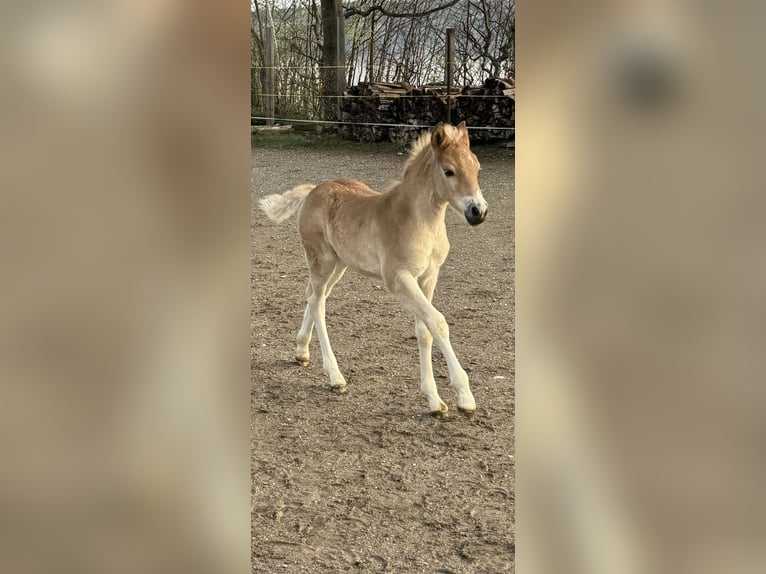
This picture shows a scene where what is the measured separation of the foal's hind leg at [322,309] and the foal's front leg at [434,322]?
1.27ft

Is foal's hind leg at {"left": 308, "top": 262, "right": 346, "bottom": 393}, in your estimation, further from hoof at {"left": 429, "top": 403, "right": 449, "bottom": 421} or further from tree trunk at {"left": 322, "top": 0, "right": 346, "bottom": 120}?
tree trunk at {"left": 322, "top": 0, "right": 346, "bottom": 120}

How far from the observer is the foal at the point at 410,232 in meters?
2.49

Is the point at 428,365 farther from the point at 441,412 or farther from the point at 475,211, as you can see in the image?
the point at 475,211

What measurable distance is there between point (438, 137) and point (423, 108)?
310 centimetres

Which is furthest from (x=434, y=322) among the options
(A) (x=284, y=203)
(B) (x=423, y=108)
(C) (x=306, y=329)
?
(B) (x=423, y=108)

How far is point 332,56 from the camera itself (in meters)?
6.02

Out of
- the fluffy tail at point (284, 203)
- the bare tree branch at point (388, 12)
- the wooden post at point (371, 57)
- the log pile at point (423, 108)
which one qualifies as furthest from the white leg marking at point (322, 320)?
the wooden post at point (371, 57)

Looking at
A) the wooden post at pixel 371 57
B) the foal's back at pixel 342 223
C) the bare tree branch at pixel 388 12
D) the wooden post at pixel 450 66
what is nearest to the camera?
the foal's back at pixel 342 223
